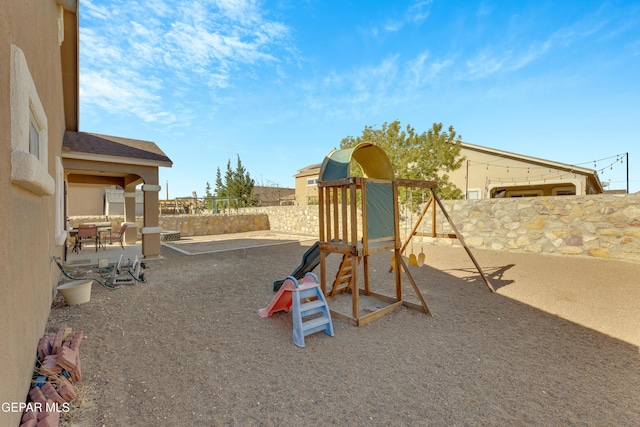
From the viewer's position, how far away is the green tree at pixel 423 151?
45.1 ft

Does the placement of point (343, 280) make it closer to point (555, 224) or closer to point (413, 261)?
point (413, 261)

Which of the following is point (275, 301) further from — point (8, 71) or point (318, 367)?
point (8, 71)

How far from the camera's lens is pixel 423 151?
45.3 ft

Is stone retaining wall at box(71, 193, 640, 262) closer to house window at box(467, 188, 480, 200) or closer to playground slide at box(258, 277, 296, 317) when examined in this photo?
playground slide at box(258, 277, 296, 317)

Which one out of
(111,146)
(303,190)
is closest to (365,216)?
(111,146)

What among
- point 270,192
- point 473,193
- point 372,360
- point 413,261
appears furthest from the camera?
point 270,192

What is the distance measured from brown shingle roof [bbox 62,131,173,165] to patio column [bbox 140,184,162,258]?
0.99m

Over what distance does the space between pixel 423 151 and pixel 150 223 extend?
12.1 metres

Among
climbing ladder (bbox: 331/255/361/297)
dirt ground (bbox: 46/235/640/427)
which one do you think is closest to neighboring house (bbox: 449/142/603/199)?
dirt ground (bbox: 46/235/640/427)

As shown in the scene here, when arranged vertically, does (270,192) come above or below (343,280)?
above

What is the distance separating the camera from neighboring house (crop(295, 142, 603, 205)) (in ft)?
51.9

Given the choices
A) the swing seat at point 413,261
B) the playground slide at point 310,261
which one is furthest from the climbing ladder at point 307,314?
the swing seat at point 413,261

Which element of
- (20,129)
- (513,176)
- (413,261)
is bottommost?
(413,261)

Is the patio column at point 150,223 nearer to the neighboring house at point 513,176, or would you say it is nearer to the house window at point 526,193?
the neighboring house at point 513,176
